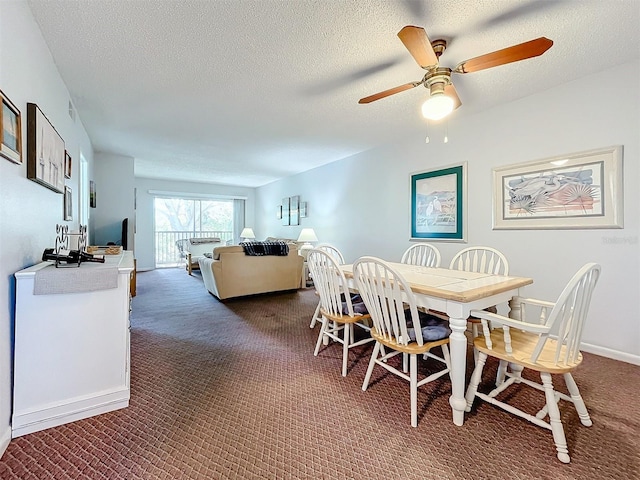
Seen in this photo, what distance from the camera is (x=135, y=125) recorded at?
3.61m

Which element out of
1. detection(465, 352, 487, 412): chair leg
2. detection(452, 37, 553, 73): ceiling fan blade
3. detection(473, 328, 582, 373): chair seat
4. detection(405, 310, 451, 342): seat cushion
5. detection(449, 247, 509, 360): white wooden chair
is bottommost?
detection(465, 352, 487, 412): chair leg

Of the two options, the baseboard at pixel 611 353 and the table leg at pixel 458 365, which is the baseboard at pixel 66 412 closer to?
the table leg at pixel 458 365

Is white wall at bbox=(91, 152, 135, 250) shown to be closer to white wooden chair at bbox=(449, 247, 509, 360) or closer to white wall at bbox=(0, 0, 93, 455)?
white wall at bbox=(0, 0, 93, 455)

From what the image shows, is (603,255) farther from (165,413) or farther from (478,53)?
(165,413)

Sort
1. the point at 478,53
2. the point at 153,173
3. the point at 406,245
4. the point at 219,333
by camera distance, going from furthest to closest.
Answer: the point at 153,173, the point at 406,245, the point at 219,333, the point at 478,53

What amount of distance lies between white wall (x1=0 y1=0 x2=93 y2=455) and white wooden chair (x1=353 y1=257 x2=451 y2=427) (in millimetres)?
1803

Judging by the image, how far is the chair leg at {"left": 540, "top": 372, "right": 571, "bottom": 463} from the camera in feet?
4.26

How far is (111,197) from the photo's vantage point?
5098 mm

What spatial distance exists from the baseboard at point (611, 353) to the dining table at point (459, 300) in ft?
4.09

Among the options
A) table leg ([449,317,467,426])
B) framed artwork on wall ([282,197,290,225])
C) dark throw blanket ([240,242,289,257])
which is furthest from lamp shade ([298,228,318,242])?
table leg ([449,317,467,426])

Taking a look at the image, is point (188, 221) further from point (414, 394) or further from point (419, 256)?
point (414, 394)

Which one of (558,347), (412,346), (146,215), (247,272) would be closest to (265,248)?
(247,272)

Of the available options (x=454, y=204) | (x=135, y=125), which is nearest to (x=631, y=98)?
(x=454, y=204)

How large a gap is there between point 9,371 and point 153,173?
6.02 metres
